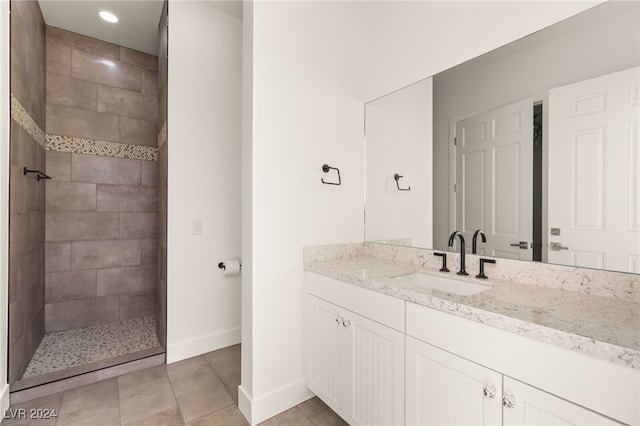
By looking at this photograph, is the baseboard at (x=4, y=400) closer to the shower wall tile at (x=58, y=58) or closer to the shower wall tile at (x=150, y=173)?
the shower wall tile at (x=150, y=173)

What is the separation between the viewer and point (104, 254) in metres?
3.01

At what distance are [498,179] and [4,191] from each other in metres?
2.75

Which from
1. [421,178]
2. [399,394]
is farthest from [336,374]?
[421,178]

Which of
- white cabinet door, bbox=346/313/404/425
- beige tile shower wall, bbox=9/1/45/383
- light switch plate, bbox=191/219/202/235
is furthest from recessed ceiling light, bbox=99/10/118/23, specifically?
white cabinet door, bbox=346/313/404/425

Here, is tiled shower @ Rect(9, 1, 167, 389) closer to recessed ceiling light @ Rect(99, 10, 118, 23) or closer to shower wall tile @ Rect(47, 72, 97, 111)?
shower wall tile @ Rect(47, 72, 97, 111)

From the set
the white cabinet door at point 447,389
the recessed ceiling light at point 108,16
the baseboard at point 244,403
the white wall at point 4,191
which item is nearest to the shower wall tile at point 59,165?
the white wall at point 4,191

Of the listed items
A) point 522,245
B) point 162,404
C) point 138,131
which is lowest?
point 162,404

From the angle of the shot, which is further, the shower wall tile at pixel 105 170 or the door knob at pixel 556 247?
the shower wall tile at pixel 105 170

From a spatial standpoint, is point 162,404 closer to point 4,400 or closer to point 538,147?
point 4,400

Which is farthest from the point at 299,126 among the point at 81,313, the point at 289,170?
the point at 81,313

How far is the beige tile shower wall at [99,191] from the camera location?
2801mm

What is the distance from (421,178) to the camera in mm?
1933

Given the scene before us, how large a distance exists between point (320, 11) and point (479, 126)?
126 centimetres

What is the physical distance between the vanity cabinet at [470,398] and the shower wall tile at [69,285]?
3128 mm
